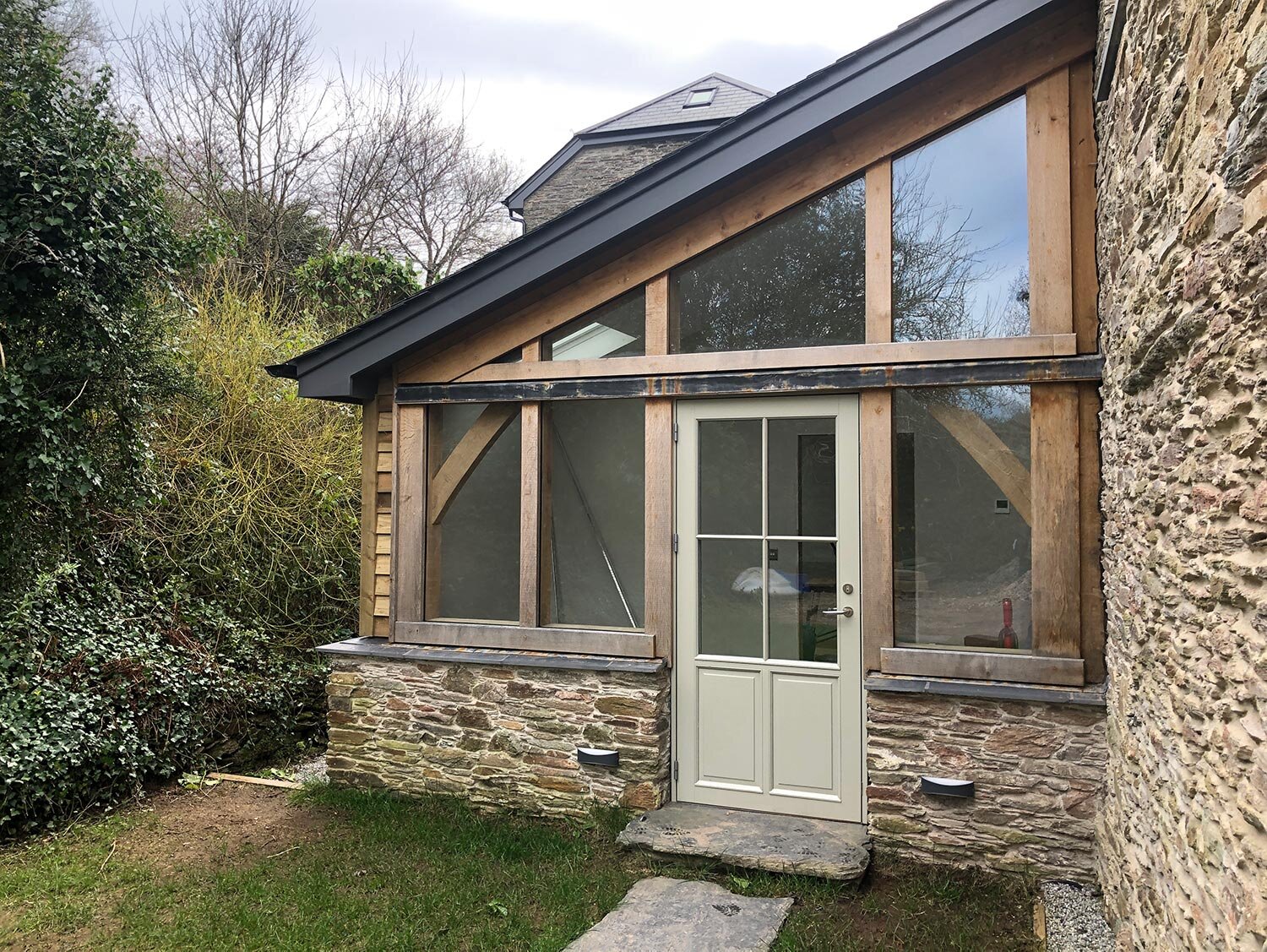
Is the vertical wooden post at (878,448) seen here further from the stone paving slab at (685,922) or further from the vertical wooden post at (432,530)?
the vertical wooden post at (432,530)

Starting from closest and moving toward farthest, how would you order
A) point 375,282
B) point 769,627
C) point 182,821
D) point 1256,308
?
point 1256,308 → point 769,627 → point 182,821 → point 375,282

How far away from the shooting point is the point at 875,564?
4.79 m

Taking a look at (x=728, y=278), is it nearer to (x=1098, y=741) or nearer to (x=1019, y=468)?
(x=1019, y=468)

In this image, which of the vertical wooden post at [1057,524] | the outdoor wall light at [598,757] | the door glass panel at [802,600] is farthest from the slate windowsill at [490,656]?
the vertical wooden post at [1057,524]

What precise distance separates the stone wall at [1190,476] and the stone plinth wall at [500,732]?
2.47 metres

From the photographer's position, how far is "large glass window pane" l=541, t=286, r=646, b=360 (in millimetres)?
5426

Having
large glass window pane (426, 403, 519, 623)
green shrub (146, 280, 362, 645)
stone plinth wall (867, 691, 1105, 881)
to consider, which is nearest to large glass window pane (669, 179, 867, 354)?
large glass window pane (426, 403, 519, 623)

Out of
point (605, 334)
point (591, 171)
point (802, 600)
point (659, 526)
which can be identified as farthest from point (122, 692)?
point (591, 171)

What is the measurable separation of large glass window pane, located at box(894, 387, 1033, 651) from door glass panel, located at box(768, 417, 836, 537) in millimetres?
386

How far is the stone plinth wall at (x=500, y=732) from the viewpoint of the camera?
5184mm

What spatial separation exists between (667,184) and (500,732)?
3.47 metres

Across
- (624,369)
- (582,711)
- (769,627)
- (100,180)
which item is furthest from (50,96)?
(769,627)

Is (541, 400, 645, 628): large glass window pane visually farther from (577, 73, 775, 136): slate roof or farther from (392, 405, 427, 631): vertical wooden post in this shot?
(577, 73, 775, 136): slate roof

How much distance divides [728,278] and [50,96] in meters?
4.35
